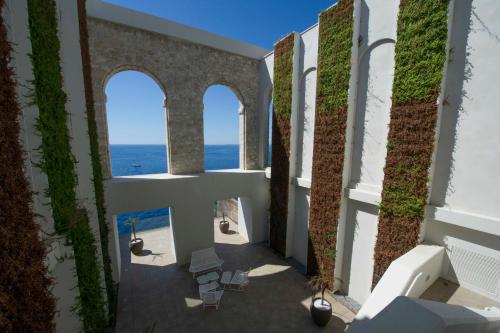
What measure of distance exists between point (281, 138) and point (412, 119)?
18.4ft

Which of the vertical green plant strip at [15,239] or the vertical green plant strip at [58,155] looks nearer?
the vertical green plant strip at [15,239]

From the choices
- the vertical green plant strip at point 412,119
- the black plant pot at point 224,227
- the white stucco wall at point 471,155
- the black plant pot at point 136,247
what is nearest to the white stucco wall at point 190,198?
the black plant pot at point 136,247

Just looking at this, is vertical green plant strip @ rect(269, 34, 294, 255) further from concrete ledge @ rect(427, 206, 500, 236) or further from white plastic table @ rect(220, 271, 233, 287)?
concrete ledge @ rect(427, 206, 500, 236)

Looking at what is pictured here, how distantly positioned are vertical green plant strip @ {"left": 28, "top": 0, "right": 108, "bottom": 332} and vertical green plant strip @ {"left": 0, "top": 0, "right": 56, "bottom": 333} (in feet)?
5.78

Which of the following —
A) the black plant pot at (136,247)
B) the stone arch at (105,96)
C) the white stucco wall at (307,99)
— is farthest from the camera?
the black plant pot at (136,247)

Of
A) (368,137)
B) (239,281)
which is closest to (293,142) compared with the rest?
(368,137)

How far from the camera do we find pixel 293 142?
10273mm

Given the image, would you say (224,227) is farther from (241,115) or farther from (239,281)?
(241,115)

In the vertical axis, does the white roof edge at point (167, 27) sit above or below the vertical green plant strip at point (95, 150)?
above

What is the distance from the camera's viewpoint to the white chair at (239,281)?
28.8 ft

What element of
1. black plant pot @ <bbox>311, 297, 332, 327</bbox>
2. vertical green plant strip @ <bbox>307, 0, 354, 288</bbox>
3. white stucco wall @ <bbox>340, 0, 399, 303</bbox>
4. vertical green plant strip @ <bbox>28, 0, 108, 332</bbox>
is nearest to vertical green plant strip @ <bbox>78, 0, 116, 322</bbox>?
vertical green plant strip @ <bbox>28, 0, 108, 332</bbox>

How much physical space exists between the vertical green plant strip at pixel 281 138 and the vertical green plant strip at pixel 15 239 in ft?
30.0

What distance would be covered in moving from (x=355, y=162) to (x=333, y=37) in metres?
4.72

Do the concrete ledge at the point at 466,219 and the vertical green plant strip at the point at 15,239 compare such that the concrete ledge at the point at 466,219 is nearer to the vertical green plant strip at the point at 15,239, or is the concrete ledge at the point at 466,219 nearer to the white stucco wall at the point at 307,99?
the white stucco wall at the point at 307,99
